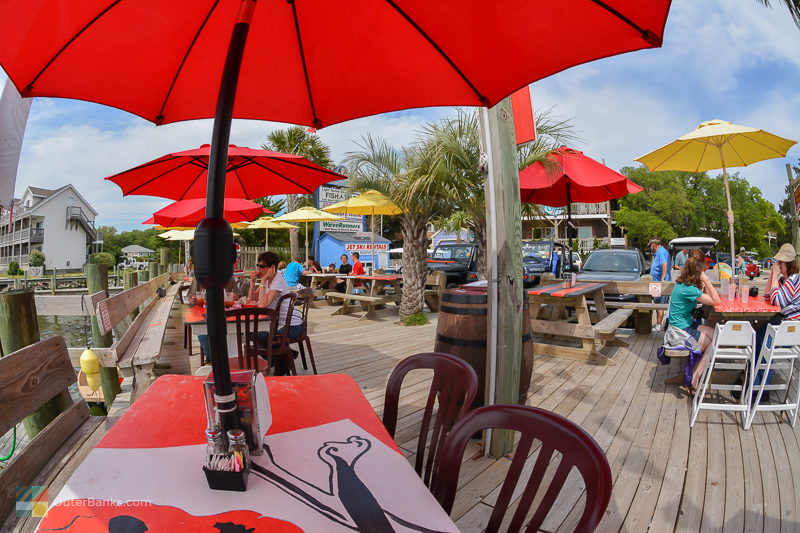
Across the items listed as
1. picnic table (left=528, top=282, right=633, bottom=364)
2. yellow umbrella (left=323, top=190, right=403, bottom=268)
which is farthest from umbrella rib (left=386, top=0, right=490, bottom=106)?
yellow umbrella (left=323, top=190, right=403, bottom=268)

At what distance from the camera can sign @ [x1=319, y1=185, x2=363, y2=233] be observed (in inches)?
631

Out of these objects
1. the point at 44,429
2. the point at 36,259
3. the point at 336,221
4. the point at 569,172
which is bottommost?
the point at 44,429

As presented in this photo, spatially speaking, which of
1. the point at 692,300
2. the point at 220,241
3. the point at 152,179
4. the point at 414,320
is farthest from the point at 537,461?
the point at 414,320

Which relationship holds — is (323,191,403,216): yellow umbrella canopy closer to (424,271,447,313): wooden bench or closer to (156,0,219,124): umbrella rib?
(424,271,447,313): wooden bench

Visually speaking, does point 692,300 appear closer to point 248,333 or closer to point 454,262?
point 248,333

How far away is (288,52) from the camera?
1.78 m

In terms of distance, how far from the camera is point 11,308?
101 inches

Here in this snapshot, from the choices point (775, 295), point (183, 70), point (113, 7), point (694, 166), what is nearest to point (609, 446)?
point (775, 295)

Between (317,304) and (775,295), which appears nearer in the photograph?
(775,295)

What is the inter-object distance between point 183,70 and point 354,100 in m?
0.74

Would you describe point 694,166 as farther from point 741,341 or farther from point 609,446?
point 609,446

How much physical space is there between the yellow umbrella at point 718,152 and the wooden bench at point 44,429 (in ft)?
22.2

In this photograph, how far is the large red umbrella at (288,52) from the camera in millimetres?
1248

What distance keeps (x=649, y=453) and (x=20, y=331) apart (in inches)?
170
